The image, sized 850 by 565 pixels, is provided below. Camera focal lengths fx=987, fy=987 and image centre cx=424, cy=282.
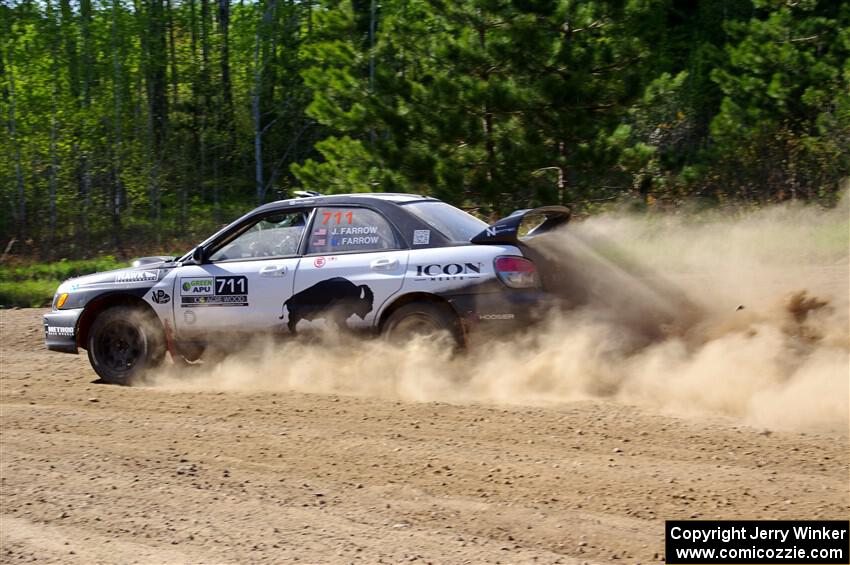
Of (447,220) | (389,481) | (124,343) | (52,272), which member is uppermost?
(447,220)

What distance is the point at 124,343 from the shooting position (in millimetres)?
9320

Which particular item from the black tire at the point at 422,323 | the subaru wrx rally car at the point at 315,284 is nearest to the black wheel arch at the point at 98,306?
the subaru wrx rally car at the point at 315,284

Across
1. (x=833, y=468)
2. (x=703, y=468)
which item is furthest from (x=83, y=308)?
(x=833, y=468)

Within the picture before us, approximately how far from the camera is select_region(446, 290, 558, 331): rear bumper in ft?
24.9

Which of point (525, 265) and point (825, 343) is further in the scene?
point (525, 265)

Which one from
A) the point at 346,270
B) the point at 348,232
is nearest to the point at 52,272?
the point at 348,232

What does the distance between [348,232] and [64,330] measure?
3096mm

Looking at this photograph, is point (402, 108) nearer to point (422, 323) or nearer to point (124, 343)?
point (124, 343)

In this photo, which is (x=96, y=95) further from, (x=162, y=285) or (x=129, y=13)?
(x=162, y=285)

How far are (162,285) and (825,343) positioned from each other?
569 cm

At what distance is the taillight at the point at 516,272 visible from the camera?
7656 millimetres

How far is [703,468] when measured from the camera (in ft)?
18.1

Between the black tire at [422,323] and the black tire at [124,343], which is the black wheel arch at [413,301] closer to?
the black tire at [422,323]

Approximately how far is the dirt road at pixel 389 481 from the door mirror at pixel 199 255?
1698mm
